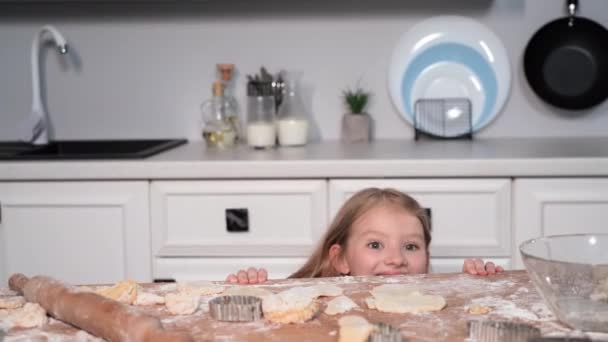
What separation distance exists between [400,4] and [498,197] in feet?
2.78

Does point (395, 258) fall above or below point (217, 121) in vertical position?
below

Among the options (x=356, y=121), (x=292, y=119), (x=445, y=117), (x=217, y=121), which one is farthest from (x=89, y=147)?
(x=445, y=117)

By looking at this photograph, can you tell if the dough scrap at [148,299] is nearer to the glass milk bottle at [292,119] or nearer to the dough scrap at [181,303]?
the dough scrap at [181,303]

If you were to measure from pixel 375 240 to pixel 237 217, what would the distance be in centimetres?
66

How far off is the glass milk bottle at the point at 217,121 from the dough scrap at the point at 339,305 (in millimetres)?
1596

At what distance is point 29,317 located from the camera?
0.96 m

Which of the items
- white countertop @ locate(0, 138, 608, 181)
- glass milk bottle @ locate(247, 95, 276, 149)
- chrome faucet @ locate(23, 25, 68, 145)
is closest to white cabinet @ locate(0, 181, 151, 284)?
white countertop @ locate(0, 138, 608, 181)

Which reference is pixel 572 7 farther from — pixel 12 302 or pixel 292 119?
pixel 12 302

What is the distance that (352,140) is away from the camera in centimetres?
265

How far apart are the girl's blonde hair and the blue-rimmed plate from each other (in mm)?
1014

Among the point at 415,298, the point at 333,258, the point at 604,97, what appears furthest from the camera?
the point at 604,97

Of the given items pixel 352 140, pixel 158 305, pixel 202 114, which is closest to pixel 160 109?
pixel 202 114

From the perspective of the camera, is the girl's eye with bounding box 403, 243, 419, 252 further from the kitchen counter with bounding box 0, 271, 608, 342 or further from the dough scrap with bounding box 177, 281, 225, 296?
the dough scrap with bounding box 177, 281, 225, 296

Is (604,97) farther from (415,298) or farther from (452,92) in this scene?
(415,298)
